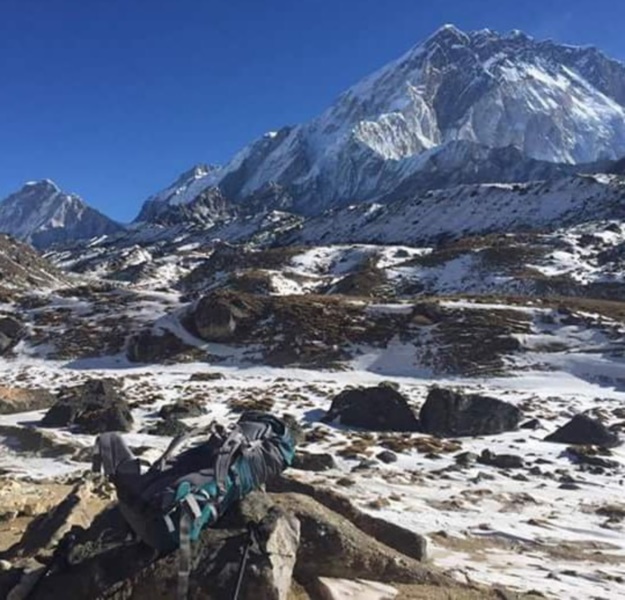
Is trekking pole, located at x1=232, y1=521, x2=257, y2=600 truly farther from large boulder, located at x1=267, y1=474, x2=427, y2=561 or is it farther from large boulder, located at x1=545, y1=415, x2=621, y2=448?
large boulder, located at x1=545, y1=415, x2=621, y2=448

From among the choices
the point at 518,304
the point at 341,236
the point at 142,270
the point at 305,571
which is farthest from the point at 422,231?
the point at 305,571

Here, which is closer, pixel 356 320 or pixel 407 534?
pixel 407 534

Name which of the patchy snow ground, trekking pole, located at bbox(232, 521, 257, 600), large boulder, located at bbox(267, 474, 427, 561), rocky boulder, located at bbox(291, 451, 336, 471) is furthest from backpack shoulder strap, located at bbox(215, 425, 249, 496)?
rocky boulder, located at bbox(291, 451, 336, 471)

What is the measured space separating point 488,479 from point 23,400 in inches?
768

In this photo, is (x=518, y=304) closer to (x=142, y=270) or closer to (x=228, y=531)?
(x=228, y=531)

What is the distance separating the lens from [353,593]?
23.8 feet

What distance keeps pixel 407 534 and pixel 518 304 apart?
41.2 metres

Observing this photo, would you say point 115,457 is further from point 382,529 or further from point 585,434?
point 585,434

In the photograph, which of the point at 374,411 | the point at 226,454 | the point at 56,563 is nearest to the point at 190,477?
the point at 226,454

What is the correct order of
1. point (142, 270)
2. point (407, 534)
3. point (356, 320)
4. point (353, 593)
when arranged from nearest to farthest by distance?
point (353, 593)
point (407, 534)
point (356, 320)
point (142, 270)

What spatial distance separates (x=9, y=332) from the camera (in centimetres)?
5009

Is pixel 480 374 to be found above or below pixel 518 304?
below

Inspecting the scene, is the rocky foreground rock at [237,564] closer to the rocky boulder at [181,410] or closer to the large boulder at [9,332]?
the rocky boulder at [181,410]

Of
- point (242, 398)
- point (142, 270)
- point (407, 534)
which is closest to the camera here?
point (407, 534)
